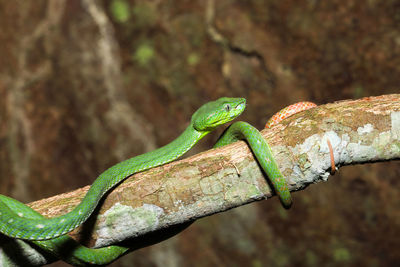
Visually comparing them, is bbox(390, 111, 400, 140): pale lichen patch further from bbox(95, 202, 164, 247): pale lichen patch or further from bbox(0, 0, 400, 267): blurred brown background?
bbox(0, 0, 400, 267): blurred brown background

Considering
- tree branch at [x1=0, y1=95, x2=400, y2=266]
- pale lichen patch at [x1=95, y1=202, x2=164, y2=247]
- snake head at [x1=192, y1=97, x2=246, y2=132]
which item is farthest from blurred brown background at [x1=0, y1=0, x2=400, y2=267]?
pale lichen patch at [x1=95, y1=202, x2=164, y2=247]

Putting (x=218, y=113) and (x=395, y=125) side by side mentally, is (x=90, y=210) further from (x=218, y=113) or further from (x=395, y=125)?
(x=395, y=125)

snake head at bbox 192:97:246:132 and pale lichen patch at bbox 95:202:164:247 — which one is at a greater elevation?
snake head at bbox 192:97:246:132

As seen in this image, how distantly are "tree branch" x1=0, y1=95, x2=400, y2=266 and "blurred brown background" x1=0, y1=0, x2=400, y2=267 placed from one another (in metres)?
3.30

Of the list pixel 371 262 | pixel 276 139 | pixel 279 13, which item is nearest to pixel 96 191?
pixel 276 139

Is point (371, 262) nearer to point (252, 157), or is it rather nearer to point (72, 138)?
point (252, 157)

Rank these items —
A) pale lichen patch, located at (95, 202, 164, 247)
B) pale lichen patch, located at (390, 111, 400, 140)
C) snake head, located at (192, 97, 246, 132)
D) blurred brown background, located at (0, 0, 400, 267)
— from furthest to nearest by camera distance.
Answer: blurred brown background, located at (0, 0, 400, 267)
snake head, located at (192, 97, 246, 132)
pale lichen patch, located at (95, 202, 164, 247)
pale lichen patch, located at (390, 111, 400, 140)

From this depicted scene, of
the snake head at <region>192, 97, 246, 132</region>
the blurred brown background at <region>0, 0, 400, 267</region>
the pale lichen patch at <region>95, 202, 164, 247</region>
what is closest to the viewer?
the pale lichen patch at <region>95, 202, 164, 247</region>

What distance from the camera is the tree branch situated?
7.94 feet

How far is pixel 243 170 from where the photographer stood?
253 cm

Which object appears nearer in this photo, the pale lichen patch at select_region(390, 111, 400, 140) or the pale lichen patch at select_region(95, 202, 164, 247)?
the pale lichen patch at select_region(390, 111, 400, 140)

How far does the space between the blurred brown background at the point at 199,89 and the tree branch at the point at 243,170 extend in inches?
130

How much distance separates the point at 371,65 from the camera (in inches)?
214

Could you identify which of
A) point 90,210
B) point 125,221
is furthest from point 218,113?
point 90,210
